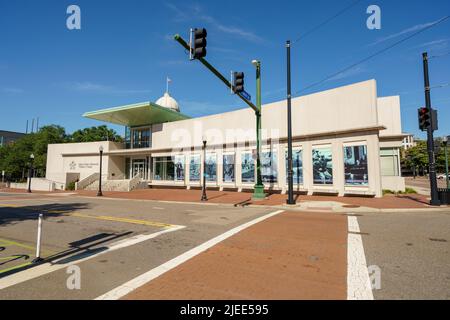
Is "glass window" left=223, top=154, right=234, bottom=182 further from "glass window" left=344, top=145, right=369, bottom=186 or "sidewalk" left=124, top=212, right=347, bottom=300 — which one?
"sidewalk" left=124, top=212, right=347, bottom=300

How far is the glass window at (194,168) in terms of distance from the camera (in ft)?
96.3

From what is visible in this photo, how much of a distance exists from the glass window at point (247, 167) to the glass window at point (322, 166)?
6023mm

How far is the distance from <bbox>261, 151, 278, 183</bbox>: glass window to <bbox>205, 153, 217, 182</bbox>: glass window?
6.02 metres

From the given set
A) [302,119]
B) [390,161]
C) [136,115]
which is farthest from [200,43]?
[136,115]

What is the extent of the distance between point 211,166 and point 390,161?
1796 cm

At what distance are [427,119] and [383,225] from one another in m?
9.01

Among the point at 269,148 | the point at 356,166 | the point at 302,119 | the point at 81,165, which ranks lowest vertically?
the point at 356,166

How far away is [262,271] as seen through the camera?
4.85 meters

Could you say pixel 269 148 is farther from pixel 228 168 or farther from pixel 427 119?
pixel 427 119

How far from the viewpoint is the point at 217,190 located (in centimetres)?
2764

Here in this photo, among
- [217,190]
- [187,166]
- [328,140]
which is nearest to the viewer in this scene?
[328,140]

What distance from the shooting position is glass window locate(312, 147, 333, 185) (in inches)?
802
